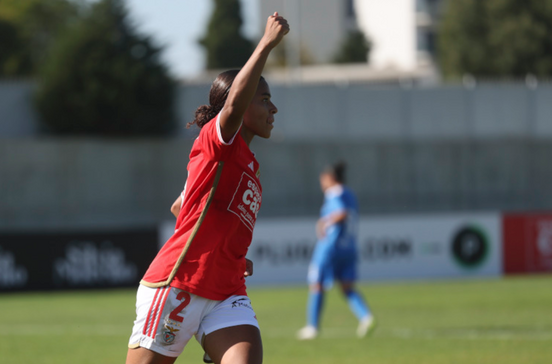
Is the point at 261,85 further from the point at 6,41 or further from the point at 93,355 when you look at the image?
the point at 6,41

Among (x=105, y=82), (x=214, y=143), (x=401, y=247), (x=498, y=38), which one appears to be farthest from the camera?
(x=498, y=38)

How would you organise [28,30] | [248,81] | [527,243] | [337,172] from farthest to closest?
1. [28,30]
2. [527,243]
3. [337,172]
4. [248,81]

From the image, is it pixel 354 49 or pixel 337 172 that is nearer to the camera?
pixel 337 172

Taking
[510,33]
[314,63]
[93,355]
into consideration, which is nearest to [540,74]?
[510,33]

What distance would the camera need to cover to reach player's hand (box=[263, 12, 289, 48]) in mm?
3602

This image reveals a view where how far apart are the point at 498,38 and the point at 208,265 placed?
39756mm

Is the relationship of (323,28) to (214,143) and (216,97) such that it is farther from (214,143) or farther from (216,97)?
(214,143)

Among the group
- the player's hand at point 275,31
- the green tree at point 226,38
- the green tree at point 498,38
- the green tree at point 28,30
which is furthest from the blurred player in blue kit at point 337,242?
the green tree at point 498,38

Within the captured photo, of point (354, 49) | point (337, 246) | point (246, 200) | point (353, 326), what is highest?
point (354, 49)

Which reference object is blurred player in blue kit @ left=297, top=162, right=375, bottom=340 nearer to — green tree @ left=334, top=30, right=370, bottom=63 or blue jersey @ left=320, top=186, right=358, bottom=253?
blue jersey @ left=320, top=186, right=358, bottom=253

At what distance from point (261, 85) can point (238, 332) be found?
3.92ft

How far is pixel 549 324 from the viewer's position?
11.3 meters

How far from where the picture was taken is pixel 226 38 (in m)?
34.4

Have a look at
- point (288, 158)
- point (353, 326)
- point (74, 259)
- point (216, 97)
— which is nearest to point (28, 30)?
point (288, 158)
